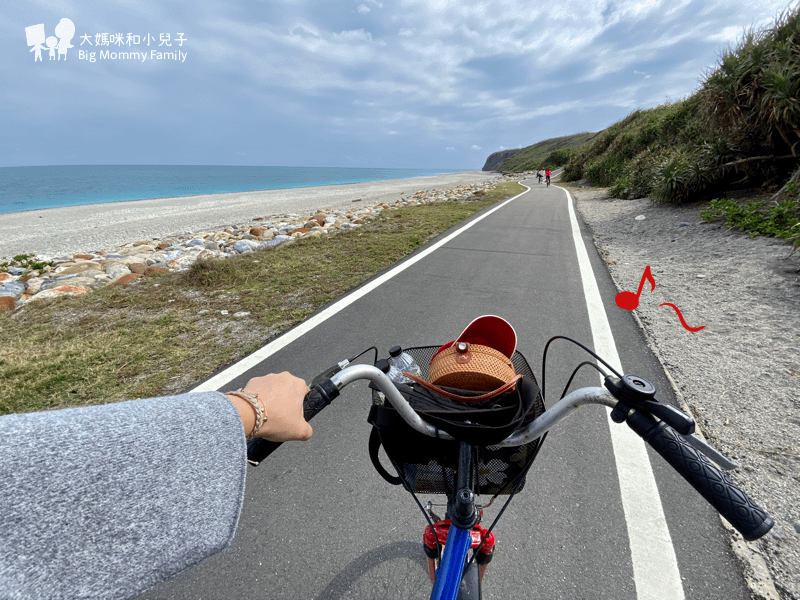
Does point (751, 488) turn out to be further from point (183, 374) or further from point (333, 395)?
point (183, 374)

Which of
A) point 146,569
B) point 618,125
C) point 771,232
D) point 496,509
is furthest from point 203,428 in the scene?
point 618,125

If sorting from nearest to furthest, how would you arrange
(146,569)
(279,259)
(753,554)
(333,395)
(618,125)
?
1. (146,569)
2. (333,395)
3. (753,554)
4. (279,259)
5. (618,125)

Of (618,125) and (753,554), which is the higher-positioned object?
(618,125)

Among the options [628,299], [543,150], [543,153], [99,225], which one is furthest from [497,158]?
[628,299]

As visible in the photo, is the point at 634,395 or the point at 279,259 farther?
the point at 279,259

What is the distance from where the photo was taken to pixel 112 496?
590 millimetres

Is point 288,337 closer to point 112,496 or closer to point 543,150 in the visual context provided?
point 112,496

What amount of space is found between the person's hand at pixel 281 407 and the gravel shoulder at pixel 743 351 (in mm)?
2181

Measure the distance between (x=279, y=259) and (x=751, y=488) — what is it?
275 inches

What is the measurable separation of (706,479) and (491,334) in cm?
84

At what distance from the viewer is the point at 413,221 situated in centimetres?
1166

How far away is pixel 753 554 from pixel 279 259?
7090 mm

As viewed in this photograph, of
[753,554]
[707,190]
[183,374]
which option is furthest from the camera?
[707,190]

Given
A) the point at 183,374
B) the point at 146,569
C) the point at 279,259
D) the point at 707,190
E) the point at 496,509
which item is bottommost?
the point at 496,509
